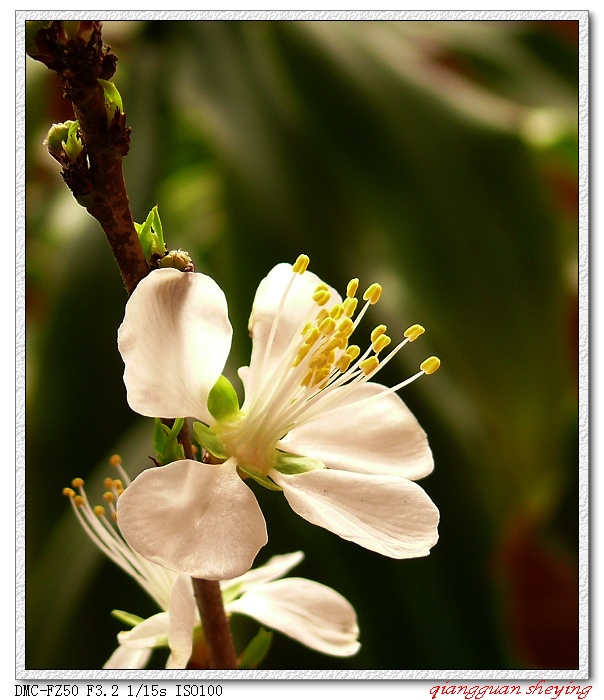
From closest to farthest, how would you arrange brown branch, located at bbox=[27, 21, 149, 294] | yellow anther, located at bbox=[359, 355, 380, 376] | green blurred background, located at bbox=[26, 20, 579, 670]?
1. brown branch, located at bbox=[27, 21, 149, 294]
2. yellow anther, located at bbox=[359, 355, 380, 376]
3. green blurred background, located at bbox=[26, 20, 579, 670]

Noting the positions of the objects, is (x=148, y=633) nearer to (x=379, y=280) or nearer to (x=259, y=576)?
(x=259, y=576)

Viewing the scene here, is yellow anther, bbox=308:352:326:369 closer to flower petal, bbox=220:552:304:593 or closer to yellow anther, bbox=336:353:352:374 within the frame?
yellow anther, bbox=336:353:352:374

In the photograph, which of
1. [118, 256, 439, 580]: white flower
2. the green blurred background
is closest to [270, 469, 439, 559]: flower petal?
[118, 256, 439, 580]: white flower

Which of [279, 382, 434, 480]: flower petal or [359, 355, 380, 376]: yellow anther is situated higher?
Result: [359, 355, 380, 376]: yellow anther

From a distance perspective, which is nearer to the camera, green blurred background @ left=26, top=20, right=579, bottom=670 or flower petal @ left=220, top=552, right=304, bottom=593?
flower petal @ left=220, top=552, right=304, bottom=593

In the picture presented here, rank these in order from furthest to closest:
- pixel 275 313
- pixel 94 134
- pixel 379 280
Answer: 1. pixel 379 280
2. pixel 275 313
3. pixel 94 134

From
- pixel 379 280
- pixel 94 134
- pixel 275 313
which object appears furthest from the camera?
pixel 379 280

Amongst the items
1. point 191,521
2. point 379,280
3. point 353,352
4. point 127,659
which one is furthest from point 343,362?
point 379,280

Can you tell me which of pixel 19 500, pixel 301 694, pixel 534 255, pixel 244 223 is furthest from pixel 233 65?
pixel 301 694
